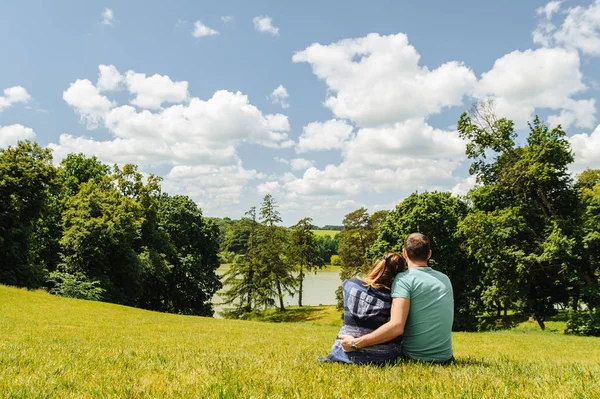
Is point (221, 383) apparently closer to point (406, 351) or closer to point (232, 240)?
point (406, 351)

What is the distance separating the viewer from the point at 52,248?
40.4 meters

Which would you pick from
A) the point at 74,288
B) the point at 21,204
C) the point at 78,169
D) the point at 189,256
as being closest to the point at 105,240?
the point at 74,288

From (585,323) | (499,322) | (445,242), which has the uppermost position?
(445,242)

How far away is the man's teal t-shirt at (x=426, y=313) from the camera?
4891mm

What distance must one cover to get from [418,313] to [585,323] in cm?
2819

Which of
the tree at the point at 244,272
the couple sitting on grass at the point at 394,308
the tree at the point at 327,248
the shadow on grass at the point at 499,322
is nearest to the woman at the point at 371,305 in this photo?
the couple sitting on grass at the point at 394,308

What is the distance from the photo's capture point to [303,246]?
5806 centimetres

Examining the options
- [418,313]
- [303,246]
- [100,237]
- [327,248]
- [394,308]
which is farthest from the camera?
[327,248]

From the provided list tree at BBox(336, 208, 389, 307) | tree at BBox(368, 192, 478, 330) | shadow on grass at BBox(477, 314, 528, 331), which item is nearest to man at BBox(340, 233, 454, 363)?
tree at BBox(368, 192, 478, 330)

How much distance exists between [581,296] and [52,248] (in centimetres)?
4775

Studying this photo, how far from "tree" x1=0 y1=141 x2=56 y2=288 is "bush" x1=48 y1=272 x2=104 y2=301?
61.5 inches

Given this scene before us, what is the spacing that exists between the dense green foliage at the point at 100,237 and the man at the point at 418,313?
1302 inches

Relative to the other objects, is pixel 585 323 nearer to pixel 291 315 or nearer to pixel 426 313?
pixel 426 313

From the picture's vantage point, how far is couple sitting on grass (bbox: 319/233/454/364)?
4.79 metres
